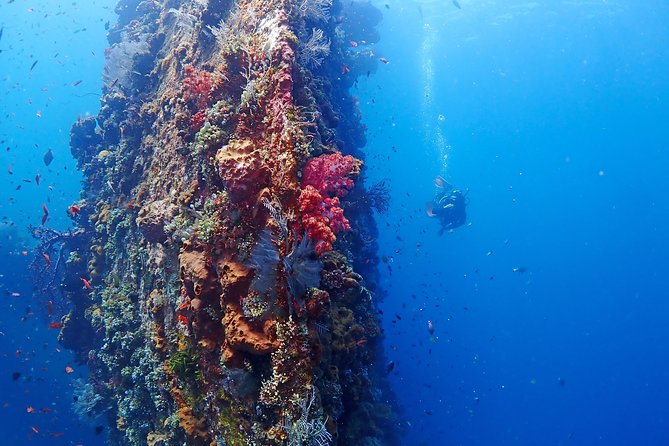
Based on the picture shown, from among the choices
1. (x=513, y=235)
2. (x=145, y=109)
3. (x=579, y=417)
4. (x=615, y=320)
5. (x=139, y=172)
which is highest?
(x=145, y=109)

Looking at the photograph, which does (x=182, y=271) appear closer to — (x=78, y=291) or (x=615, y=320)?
(x=78, y=291)

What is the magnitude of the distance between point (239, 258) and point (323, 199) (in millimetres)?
1187

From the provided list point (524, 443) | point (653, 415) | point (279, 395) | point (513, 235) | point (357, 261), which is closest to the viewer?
point (279, 395)

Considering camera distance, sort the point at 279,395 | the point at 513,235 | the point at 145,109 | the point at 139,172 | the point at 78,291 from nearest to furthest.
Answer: the point at 279,395 < the point at 139,172 < the point at 145,109 < the point at 78,291 < the point at 513,235

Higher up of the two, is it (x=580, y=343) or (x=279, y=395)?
(x=279, y=395)

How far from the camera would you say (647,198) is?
79812 mm

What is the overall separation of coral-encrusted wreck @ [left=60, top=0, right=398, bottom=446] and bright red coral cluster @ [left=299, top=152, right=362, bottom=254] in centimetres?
2

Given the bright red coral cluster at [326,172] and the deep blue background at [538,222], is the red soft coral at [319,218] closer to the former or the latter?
the bright red coral cluster at [326,172]

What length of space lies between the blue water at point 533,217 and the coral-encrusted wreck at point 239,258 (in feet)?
108

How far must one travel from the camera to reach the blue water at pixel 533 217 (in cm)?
4922

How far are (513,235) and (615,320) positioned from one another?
1134 inches

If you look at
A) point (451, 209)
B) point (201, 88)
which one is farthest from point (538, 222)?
point (201, 88)

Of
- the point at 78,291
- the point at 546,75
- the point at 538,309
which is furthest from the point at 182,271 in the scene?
the point at 538,309

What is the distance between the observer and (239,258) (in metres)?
4.20
